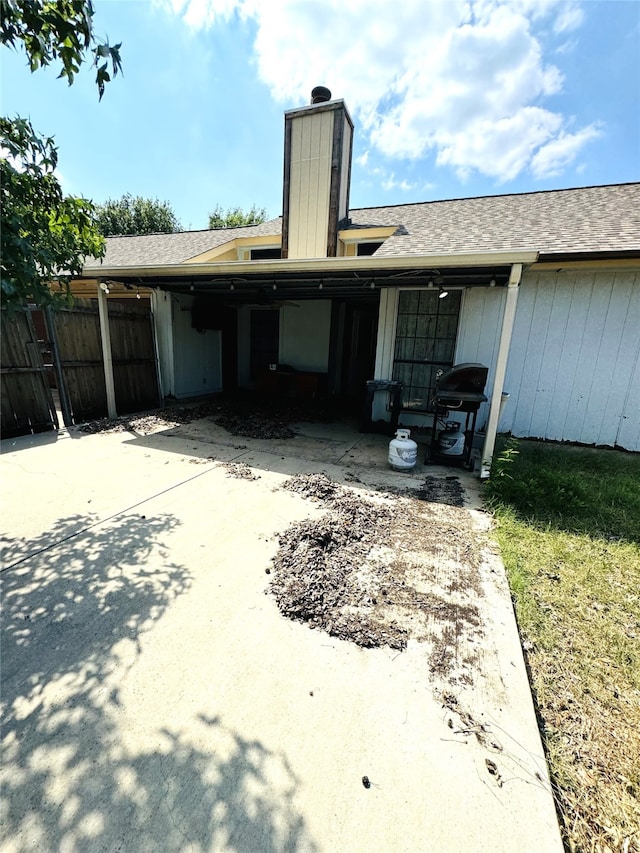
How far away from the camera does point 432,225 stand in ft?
21.4

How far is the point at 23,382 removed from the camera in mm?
5242

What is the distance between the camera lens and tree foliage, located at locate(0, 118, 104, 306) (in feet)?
5.99

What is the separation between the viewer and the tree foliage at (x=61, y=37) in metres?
1.71

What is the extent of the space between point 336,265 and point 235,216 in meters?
24.2

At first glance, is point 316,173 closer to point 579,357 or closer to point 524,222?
point 524,222

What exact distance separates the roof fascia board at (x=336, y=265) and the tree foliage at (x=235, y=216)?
70.8ft

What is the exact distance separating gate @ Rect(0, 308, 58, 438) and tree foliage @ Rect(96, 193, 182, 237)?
2020cm

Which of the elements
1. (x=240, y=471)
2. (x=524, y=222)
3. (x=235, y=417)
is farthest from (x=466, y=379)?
(x=235, y=417)

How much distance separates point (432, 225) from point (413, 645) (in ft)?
22.8

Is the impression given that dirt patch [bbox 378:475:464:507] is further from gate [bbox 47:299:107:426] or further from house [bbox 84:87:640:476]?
gate [bbox 47:299:107:426]

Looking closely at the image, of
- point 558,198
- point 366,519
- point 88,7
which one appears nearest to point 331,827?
point 366,519

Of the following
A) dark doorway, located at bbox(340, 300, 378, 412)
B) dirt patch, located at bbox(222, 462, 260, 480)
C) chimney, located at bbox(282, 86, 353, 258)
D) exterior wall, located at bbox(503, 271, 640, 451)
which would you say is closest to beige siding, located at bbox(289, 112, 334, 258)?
chimney, located at bbox(282, 86, 353, 258)

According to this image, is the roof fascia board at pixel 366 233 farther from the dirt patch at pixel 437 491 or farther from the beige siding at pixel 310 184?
the dirt patch at pixel 437 491

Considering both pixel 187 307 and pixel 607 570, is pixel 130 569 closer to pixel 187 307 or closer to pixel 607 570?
pixel 607 570
